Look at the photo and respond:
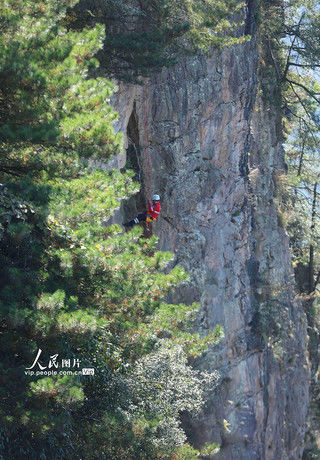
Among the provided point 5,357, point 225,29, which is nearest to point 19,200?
point 5,357

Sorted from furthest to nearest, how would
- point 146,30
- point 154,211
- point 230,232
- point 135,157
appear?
point 230,232, point 135,157, point 146,30, point 154,211

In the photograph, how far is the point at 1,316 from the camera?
5645 millimetres

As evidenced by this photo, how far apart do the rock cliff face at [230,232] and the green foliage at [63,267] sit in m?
5.55

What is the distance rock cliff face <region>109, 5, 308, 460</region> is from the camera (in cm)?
1418

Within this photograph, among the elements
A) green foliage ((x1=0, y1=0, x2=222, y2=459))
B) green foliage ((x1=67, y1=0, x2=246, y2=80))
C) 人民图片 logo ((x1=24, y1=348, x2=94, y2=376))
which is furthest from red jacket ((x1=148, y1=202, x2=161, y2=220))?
人民图片 logo ((x1=24, y1=348, x2=94, y2=376))

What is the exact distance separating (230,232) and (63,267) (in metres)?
10.0

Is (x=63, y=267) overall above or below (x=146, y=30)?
below

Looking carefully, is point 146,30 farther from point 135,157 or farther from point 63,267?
point 63,267

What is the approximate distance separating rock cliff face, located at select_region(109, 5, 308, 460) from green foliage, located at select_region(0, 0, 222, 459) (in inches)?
218

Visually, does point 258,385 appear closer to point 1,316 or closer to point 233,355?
point 233,355

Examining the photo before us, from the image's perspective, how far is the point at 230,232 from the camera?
15805mm

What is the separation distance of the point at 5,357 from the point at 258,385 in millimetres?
11953

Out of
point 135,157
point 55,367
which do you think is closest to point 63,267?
point 55,367

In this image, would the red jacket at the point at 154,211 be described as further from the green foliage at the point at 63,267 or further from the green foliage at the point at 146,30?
the green foliage at the point at 63,267
